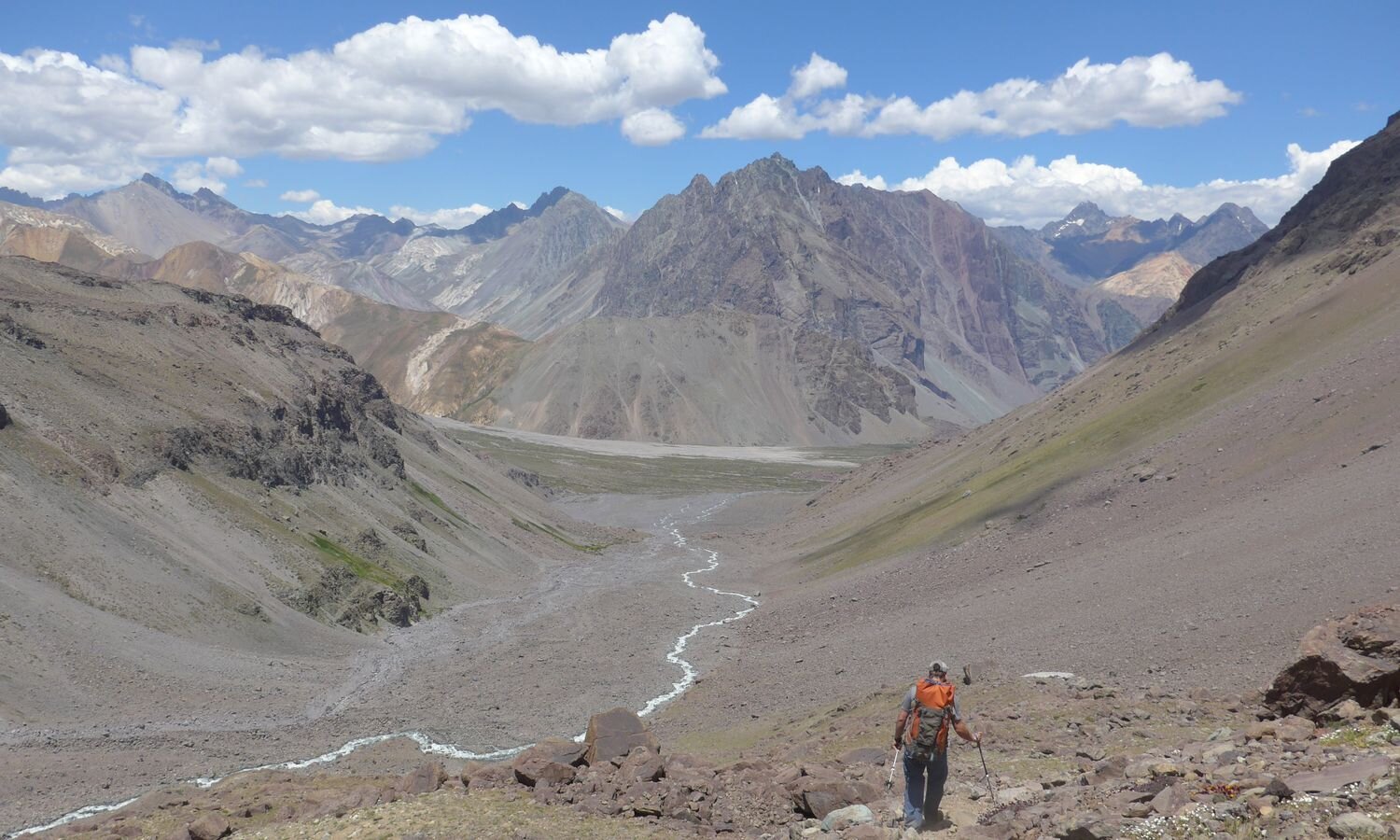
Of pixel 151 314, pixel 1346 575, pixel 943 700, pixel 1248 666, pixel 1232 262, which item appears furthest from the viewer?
pixel 1232 262

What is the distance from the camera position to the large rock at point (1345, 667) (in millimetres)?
21625

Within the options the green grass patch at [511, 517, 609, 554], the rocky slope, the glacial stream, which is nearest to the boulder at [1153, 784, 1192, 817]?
the glacial stream

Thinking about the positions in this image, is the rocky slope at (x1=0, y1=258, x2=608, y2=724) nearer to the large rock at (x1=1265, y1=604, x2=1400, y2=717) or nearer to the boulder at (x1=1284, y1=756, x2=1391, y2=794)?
the large rock at (x1=1265, y1=604, x2=1400, y2=717)

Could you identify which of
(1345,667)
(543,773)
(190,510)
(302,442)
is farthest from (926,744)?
(302,442)

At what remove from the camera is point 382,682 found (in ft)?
186

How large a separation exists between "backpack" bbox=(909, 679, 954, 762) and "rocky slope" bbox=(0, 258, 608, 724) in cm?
3736

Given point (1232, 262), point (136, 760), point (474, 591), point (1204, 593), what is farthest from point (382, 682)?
point (1232, 262)

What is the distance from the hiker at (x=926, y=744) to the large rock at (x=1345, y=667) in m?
8.59

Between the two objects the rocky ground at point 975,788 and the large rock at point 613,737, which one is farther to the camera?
the large rock at point 613,737

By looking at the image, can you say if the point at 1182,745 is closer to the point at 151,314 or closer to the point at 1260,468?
the point at 1260,468

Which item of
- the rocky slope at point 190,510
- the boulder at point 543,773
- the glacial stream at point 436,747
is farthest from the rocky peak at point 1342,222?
the boulder at point 543,773

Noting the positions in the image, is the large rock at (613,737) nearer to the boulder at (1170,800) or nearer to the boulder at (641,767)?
the boulder at (641,767)

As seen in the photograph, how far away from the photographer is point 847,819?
63.3 feet

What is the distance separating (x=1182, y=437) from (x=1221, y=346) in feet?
96.6
